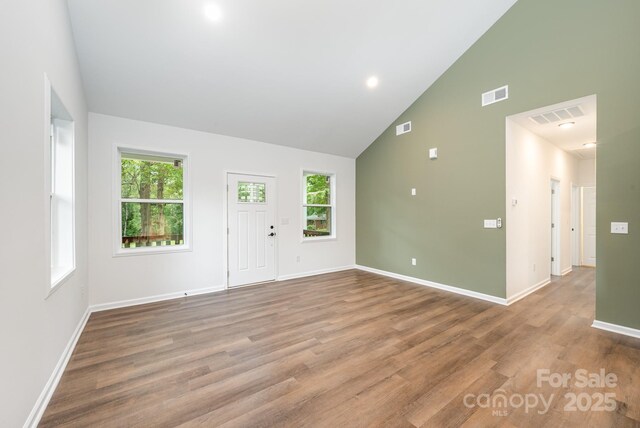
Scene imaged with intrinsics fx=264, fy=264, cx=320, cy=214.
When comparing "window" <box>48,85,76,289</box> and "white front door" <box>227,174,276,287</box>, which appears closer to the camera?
"window" <box>48,85,76,289</box>

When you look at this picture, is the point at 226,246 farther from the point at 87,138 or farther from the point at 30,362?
the point at 30,362

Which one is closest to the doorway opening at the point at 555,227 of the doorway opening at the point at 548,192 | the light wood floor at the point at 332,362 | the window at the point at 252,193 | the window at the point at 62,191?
the doorway opening at the point at 548,192

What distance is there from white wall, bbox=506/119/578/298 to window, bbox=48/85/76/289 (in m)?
5.30

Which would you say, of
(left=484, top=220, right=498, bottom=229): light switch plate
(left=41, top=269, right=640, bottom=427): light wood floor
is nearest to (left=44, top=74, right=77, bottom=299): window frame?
(left=41, top=269, right=640, bottom=427): light wood floor

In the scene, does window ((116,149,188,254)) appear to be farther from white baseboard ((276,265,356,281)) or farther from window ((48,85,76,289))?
white baseboard ((276,265,356,281))

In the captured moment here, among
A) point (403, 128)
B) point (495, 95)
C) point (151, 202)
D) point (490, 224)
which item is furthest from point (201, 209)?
point (495, 95)

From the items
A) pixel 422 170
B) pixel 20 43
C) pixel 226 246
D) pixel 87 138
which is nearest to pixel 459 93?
pixel 422 170

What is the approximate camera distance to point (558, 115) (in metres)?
3.68

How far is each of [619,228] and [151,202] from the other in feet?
19.6

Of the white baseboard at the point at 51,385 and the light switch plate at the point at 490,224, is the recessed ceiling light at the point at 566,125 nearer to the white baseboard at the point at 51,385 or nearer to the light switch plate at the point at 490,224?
the light switch plate at the point at 490,224

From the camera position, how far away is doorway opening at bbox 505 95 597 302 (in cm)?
379

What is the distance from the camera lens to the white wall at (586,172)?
635cm

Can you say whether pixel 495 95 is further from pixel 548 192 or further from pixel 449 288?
pixel 449 288

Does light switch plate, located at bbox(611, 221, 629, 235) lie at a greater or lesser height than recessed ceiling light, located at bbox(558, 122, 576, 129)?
lesser
